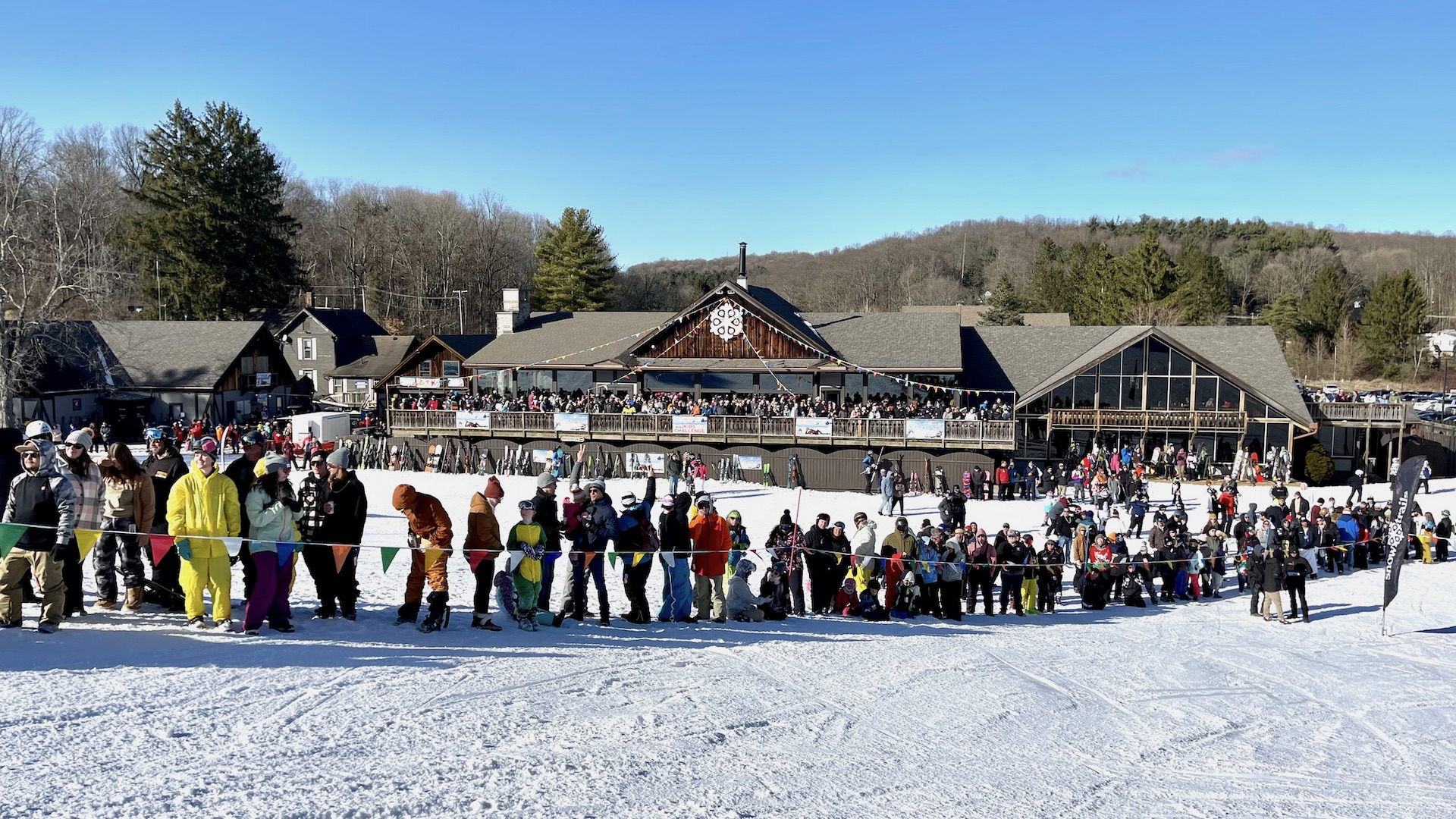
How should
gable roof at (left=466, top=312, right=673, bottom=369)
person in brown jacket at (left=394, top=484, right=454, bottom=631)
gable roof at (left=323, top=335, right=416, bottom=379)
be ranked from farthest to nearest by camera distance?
gable roof at (left=323, top=335, right=416, bottom=379) < gable roof at (left=466, top=312, right=673, bottom=369) < person in brown jacket at (left=394, top=484, right=454, bottom=631)

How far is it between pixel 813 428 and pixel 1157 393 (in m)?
11.6

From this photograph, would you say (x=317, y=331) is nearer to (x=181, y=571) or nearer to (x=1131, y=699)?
(x=181, y=571)

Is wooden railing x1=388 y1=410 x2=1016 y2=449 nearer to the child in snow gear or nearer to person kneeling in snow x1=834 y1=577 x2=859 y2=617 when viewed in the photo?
person kneeling in snow x1=834 y1=577 x2=859 y2=617

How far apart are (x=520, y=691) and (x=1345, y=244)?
472ft

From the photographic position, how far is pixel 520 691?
296 inches

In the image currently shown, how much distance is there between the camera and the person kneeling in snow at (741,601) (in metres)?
11.5

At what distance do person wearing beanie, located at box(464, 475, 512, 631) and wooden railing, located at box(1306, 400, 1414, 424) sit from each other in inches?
1225

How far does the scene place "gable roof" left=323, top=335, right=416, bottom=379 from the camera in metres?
50.0

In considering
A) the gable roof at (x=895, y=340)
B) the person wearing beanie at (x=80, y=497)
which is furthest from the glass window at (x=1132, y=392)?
the person wearing beanie at (x=80, y=497)

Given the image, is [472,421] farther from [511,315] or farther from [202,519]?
[202,519]

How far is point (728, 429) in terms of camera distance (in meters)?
30.4

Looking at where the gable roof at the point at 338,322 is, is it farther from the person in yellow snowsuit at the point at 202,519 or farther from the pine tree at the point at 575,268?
the person in yellow snowsuit at the point at 202,519

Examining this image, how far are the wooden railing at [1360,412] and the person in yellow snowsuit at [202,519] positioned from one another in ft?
110

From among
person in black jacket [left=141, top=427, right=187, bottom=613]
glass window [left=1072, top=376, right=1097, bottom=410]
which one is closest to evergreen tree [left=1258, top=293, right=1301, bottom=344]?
glass window [left=1072, top=376, right=1097, bottom=410]
